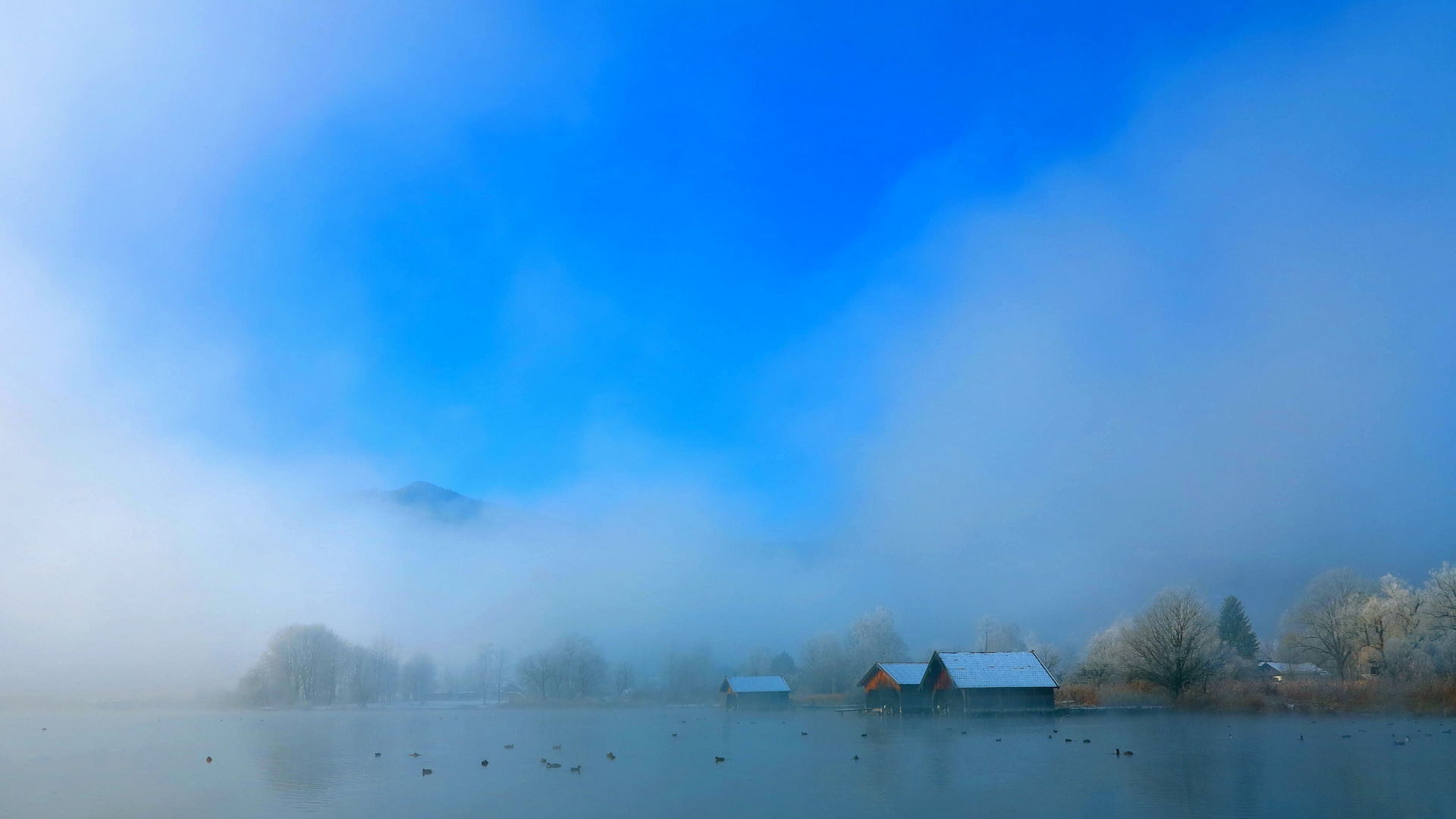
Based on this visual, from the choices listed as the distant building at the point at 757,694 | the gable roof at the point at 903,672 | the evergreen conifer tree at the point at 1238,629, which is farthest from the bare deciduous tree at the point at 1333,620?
the distant building at the point at 757,694

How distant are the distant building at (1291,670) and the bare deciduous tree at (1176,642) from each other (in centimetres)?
3740

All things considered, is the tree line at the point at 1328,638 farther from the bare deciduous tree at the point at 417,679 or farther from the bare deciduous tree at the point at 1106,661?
the bare deciduous tree at the point at 417,679

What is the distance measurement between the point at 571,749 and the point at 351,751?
13759 mm

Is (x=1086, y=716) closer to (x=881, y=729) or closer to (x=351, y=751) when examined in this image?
(x=881, y=729)

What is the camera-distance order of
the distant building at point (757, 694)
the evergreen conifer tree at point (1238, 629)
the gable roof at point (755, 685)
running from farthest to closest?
the evergreen conifer tree at point (1238, 629) → the gable roof at point (755, 685) → the distant building at point (757, 694)

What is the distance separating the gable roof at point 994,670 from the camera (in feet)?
263

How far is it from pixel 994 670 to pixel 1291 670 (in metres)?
67.5

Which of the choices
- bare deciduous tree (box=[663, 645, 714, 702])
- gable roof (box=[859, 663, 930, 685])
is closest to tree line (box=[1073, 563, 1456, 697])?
gable roof (box=[859, 663, 930, 685])

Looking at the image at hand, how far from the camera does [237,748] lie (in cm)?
6097

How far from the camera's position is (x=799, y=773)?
37.8 meters

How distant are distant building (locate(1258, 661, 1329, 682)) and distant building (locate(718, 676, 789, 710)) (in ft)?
200

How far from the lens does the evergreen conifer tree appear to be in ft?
456

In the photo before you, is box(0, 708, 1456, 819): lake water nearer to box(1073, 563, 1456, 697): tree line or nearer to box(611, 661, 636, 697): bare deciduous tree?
box(1073, 563, 1456, 697): tree line

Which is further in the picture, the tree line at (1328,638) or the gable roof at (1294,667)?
the gable roof at (1294,667)
